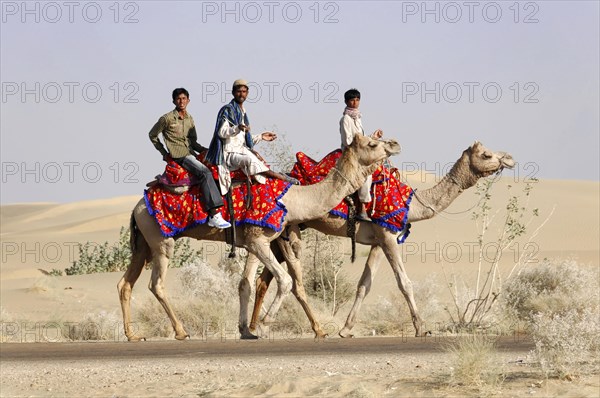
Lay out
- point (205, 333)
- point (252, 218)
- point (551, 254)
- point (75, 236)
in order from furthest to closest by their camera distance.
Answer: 1. point (75, 236)
2. point (551, 254)
3. point (205, 333)
4. point (252, 218)

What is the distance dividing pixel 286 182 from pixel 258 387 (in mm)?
5453

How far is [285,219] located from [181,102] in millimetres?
2101

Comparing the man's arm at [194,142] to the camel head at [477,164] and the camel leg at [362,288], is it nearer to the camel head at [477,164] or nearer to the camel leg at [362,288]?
the camel leg at [362,288]

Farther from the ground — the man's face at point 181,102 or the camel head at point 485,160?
the man's face at point 181,102

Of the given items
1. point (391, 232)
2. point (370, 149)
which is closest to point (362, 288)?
point (391, 232)

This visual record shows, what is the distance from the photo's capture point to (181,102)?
1725 cm

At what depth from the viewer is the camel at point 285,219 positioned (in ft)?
54.3

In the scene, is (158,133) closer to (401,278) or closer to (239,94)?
(239,94)

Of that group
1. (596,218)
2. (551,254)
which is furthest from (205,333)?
(596,218)

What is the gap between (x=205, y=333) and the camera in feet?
63.0

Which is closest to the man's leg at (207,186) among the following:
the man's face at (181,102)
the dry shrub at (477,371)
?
the man's face at (181,102)

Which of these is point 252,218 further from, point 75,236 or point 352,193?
point 75,236

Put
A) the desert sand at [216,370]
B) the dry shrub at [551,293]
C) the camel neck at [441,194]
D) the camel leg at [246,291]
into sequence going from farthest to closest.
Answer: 1. the dry shrub at [551,293]
2. the camel neck at [441,194]
3. the camel leg at [246,291]
4. the desert sand at [216,370]

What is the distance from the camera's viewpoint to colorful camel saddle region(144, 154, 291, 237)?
1653 centimetres
